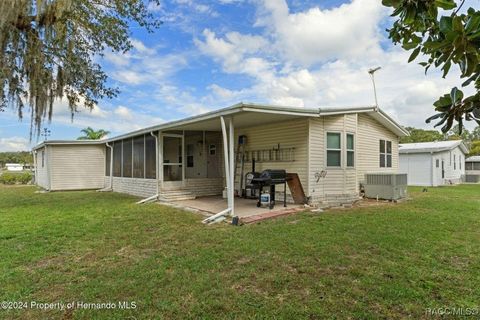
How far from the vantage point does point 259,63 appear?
45.4 feet

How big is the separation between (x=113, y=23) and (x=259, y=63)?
24.4 feet

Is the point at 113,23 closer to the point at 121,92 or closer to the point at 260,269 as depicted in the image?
the point at 121,92

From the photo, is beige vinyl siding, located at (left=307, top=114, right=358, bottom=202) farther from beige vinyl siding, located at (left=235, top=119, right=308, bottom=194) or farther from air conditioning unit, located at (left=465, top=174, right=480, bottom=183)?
air conditioning unit, located at (left=465, top=174, right=480, bottom=183)

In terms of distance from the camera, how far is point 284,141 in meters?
9.10

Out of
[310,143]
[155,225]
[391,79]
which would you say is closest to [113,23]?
[155,225]

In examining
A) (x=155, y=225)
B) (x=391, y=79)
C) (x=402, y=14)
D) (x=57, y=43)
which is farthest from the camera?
(x=391, y=79)

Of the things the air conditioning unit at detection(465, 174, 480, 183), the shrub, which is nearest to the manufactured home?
the shrub

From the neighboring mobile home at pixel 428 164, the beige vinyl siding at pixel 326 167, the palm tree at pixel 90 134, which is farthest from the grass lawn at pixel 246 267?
the palm tree at pixel 90 134

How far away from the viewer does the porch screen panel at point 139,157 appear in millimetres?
11768

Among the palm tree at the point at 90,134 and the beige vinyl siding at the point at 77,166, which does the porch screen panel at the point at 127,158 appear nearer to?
the beige vinyl siding at the point at 77,166

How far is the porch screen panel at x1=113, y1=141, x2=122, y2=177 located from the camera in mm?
13969

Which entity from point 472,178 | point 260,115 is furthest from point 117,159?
point 472,178

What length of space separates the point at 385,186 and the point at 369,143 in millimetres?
1808

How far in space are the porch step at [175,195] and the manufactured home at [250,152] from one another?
0.03 m
